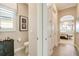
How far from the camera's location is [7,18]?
1.75 metres

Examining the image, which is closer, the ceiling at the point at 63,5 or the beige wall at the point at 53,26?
the ceiling at the point at 63,5

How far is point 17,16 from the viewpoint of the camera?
1.78m

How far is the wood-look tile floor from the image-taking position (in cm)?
173

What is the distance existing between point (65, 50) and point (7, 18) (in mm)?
1221

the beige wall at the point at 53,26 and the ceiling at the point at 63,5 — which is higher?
the ceiling at the point at 63,5

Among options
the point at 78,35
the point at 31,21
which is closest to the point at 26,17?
the point at 31,21

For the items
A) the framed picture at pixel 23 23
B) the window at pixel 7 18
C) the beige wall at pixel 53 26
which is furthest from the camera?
the beige wall at pixel 53 26

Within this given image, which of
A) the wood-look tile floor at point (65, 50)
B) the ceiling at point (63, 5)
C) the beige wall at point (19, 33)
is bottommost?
the wood-look tile floor at point (65, 50)

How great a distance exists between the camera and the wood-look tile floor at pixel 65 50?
5.68 feet

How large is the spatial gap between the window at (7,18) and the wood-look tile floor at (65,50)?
0.90m

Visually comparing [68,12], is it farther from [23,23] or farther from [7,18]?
[7,18]

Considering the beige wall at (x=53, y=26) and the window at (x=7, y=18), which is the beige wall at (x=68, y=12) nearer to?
the beige wall at (x=53, y=26)

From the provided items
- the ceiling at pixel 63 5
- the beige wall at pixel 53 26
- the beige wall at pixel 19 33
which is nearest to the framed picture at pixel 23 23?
the beige wall at pixel 19 33

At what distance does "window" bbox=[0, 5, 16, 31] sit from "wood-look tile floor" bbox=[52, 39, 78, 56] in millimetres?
899
